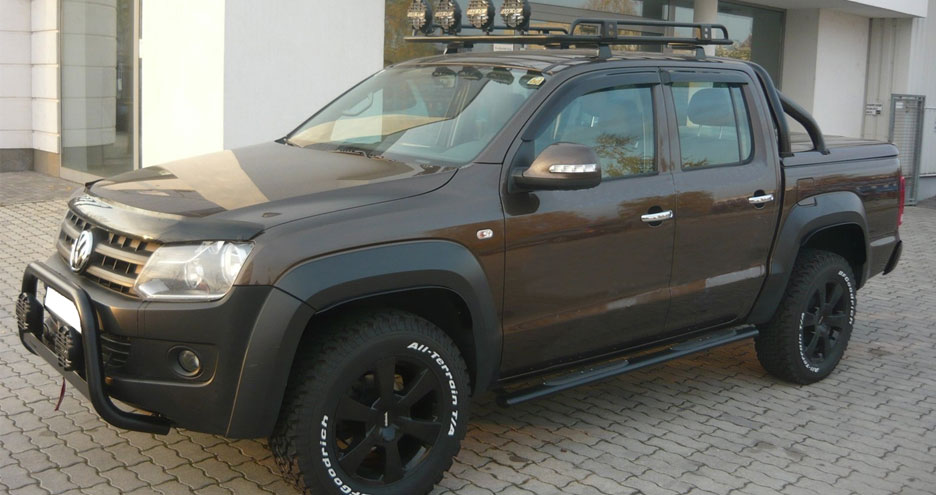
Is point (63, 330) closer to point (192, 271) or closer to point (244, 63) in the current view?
point (192, 271)

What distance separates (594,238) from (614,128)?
62 cm

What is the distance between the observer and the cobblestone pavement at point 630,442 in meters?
4.13

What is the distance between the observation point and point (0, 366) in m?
5.36

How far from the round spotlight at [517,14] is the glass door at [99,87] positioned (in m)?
6.87

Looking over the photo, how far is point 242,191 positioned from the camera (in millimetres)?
3785

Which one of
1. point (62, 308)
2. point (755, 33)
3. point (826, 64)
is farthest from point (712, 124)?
point (826, 64)

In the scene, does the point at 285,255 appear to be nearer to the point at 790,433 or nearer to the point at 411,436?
the point at 411,436

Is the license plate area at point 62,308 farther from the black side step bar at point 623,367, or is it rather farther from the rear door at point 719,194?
A: the rear door at point 719,194

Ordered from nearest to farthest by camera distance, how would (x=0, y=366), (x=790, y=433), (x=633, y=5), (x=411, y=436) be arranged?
1. (x=411, y=436)
2. (x=790, y=433)
3. (x=0, y=366)
4. (x=633, y=5)

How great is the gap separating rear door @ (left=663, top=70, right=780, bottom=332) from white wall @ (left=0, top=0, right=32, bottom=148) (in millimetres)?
10896

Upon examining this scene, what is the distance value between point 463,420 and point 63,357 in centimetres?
152

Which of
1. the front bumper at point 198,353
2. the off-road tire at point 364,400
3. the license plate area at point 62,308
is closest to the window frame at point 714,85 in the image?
the off-road tire at point 364,400

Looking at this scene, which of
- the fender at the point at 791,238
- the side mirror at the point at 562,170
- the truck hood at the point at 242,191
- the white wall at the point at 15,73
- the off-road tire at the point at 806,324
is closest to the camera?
the truck hood at the point at 242,191

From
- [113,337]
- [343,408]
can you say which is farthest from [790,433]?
[113,337]
